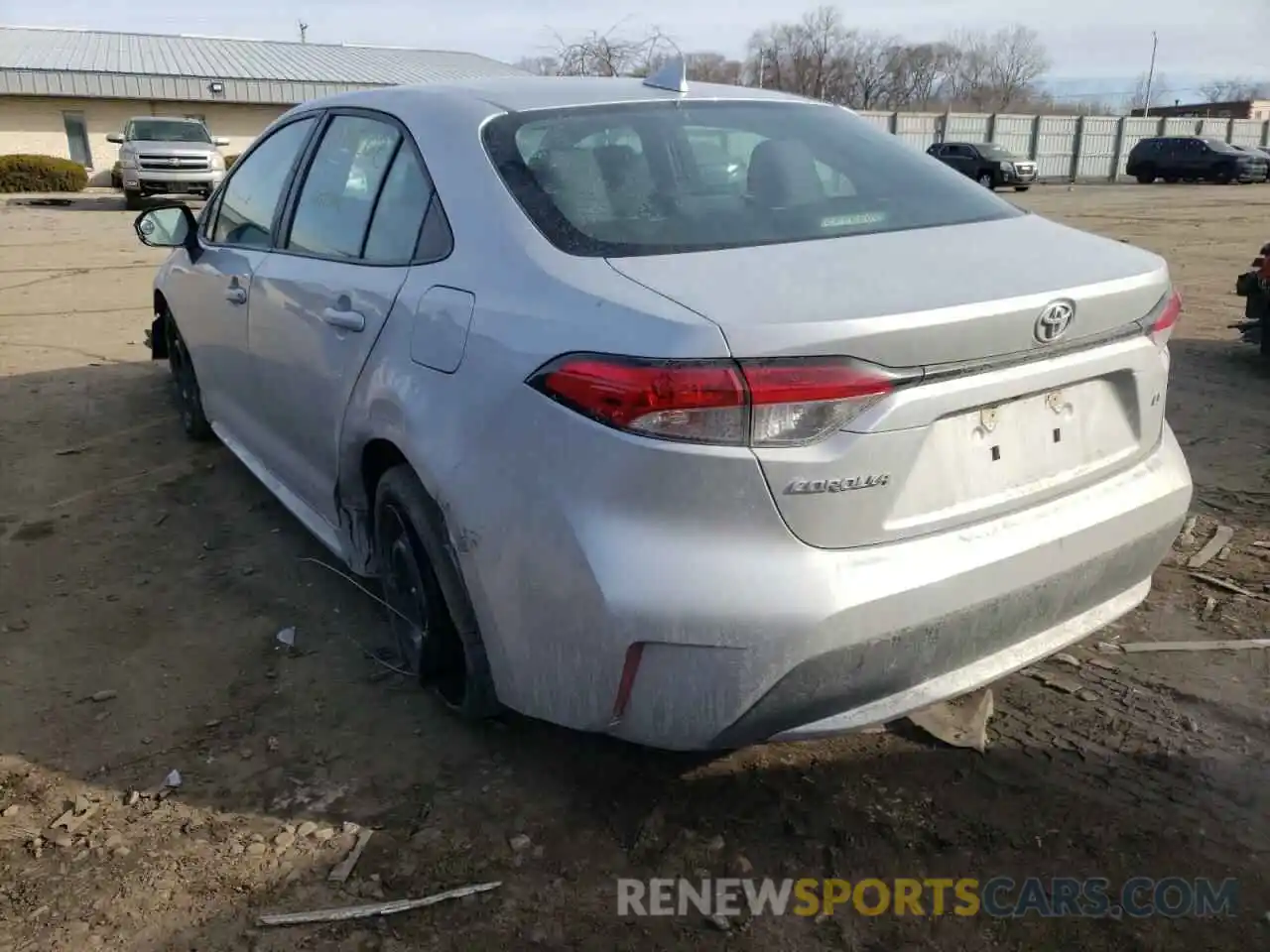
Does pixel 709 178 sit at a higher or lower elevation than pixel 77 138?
higher

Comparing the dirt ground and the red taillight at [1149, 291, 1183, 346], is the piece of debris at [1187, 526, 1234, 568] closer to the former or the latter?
the dirt ground

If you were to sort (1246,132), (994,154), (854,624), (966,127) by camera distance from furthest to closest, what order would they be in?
(1246,132)
(966,127)
(994,154)
(854,624)

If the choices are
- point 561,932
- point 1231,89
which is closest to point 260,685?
point 561,932

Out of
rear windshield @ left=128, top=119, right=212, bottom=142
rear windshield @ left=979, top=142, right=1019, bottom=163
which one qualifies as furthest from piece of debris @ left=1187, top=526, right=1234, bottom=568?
rear windshield @ left=979, top=142, right=1019, bottom=163

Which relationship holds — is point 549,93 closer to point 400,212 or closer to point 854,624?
point 400,212

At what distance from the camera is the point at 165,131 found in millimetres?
22750

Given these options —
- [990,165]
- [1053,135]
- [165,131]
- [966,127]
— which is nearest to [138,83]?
[165,131]

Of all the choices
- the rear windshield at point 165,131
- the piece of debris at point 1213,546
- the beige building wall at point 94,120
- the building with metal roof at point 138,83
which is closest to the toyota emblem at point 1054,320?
the piece of debris at point 1213,546

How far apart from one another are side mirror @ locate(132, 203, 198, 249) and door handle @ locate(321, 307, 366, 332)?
6.22 feet

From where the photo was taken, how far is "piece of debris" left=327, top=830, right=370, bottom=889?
2342 mm

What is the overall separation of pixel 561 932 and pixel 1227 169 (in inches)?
1497

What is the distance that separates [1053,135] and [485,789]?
43469mm

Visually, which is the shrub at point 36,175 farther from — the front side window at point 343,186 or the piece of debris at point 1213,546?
the piece of debris at point 1213,546

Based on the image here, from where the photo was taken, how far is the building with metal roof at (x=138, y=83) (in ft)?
109
